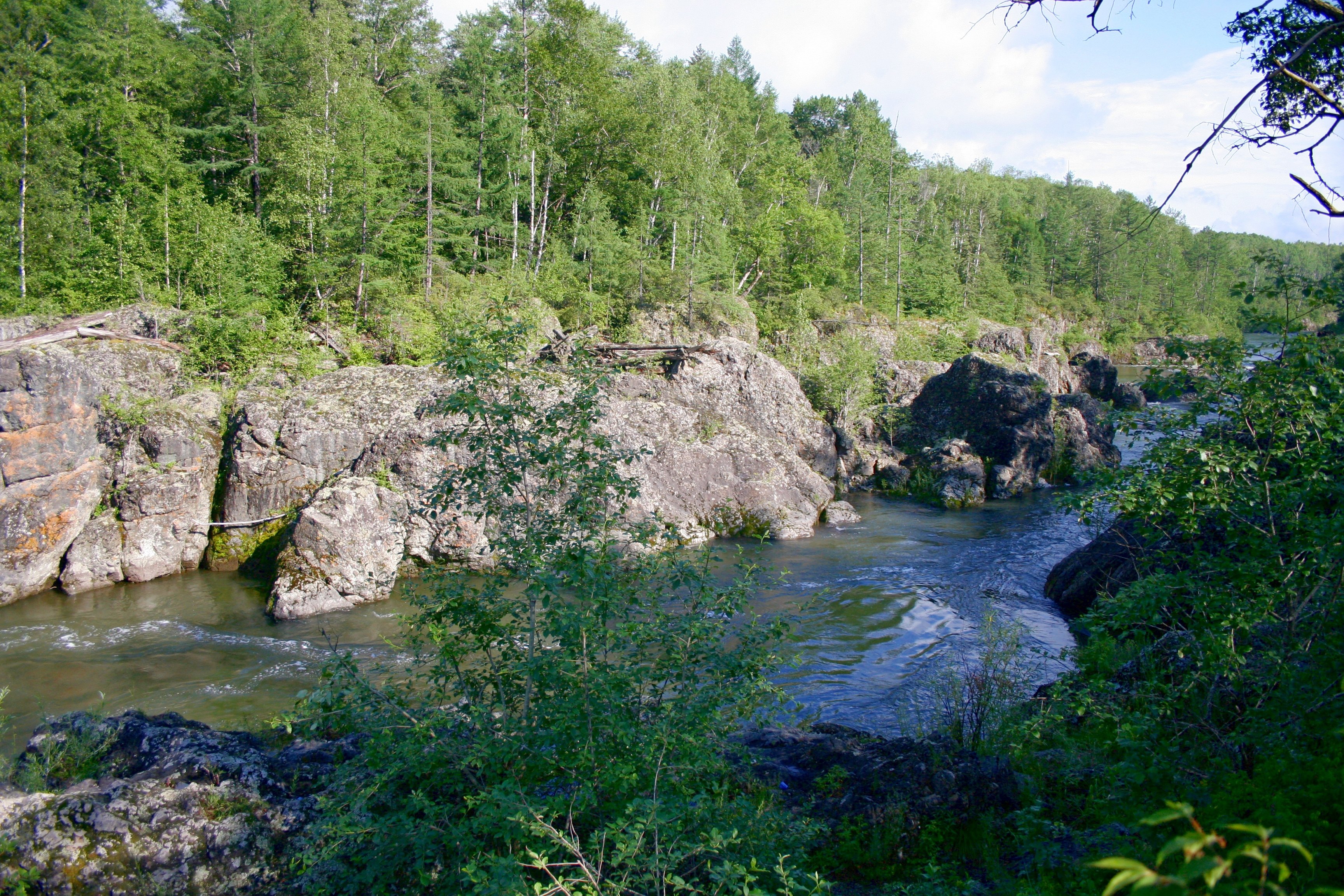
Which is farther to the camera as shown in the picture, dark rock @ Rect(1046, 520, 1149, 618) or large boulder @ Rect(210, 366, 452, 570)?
large boulder @ Rect(210, 366, 452, 570)

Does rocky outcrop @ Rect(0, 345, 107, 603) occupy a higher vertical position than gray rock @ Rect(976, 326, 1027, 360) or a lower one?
lower

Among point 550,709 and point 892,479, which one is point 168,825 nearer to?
point 550,709

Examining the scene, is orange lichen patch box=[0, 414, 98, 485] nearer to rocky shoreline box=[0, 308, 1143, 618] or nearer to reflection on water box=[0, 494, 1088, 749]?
rocky shoreline box=[0, 308, 1143, 618]

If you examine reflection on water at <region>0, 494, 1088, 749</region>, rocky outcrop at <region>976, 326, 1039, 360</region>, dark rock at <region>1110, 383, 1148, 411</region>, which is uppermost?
rocky outcrop at <region>976, 326, 1039, 360</region>

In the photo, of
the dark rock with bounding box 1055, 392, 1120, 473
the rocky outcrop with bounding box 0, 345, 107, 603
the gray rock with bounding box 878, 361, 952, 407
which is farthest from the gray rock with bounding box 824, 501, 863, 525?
the rocky outcrop with bounding box 0, 345, 107, 603

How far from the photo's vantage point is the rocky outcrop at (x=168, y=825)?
4.18m

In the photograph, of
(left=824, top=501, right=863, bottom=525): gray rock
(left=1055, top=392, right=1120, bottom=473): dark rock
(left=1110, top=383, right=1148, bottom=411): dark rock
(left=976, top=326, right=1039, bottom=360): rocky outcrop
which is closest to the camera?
(left=824, top=501, right=863, bottom=525): gray rock

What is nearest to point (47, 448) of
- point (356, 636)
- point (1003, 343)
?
point (356, 636)

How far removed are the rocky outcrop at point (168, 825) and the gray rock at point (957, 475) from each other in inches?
761

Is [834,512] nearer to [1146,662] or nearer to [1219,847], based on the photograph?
[1146,662]

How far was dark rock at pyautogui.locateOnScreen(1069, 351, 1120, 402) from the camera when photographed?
3703cm

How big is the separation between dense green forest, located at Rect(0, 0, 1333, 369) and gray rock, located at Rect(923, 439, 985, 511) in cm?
766

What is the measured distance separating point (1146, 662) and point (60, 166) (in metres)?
29.0

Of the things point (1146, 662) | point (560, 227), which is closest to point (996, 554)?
point (1146, 662)
